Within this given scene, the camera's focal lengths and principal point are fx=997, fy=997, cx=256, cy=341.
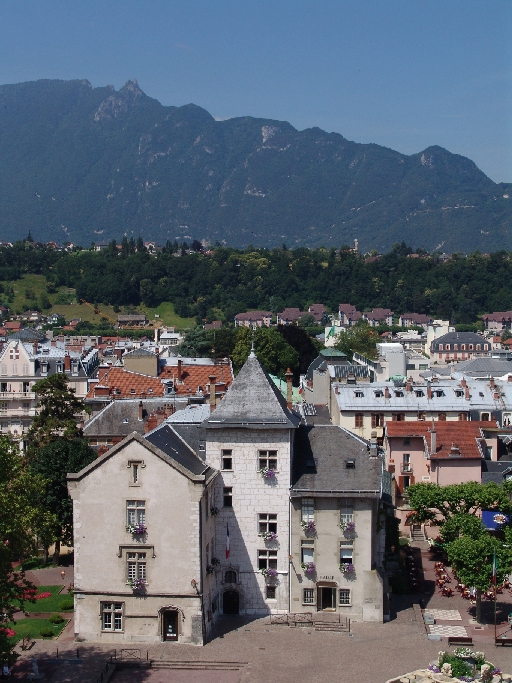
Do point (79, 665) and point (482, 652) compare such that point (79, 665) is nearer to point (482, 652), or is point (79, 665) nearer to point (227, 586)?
point (227, 586)

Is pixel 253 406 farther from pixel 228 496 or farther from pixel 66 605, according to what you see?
pixel 66 605

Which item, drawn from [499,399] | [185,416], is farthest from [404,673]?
[499,399]

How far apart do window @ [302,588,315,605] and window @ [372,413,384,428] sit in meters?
34.3

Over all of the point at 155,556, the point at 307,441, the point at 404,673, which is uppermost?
the point at 307,441

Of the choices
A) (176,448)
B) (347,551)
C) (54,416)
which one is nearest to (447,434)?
(347,551)

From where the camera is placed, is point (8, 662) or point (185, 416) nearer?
point (8, 662)

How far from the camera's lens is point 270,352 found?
438ft

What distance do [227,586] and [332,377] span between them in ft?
163

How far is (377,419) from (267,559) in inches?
1353

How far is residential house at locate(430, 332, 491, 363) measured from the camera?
630 ft

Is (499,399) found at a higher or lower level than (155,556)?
higher

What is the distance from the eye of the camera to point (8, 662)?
41.4 metres

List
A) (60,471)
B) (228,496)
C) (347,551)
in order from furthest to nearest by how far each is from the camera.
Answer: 1. (60,471)
2. (228,496)
3. (347,551)

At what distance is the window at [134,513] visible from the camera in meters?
Result: 49.4
